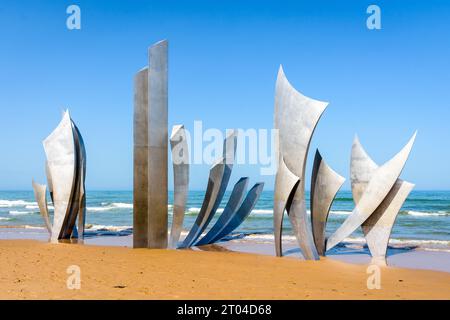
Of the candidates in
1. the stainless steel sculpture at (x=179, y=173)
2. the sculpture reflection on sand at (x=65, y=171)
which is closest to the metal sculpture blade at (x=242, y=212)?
the stainless steel sculpture at (x=179, y=173)

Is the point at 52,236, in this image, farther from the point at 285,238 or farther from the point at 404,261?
the point at 404,261

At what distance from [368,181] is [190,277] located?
4023 millimetres

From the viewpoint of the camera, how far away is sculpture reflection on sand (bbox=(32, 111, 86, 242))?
9.42 m

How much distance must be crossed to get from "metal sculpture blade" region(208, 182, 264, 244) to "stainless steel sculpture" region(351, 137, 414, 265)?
2.42m

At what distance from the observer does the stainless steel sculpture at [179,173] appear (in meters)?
8.82

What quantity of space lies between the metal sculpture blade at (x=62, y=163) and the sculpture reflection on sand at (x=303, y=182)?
451cm

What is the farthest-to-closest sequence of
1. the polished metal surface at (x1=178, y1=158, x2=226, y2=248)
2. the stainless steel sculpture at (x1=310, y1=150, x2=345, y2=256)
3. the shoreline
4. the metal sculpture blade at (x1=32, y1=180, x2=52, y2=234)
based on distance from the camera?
the metal sculpture blade at (x1=32, y1=180, x2=52, y2=234) < the polished metal surface at (x1=178, y1=158, x2=226, y2=248) < the shoreline < the stainless steel sculpture at (x1=310, y1=150, x2=345, y2=256)

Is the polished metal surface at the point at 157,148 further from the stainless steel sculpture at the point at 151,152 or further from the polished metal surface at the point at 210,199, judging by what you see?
the polished metal surface at the point at 210,199

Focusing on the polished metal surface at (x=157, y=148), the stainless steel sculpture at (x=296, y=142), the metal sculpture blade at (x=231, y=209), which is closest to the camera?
the stainless steel sculpture at (x=296, y=142)

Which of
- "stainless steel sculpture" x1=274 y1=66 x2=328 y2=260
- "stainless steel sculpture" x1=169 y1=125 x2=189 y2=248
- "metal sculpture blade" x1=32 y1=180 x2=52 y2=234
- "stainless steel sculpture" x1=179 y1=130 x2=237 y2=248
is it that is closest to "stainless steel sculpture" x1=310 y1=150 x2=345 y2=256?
"stainless steel sculpture" x1=274 y1=66 x2=328 y2=260

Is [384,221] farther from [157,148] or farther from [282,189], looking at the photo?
[157,148]

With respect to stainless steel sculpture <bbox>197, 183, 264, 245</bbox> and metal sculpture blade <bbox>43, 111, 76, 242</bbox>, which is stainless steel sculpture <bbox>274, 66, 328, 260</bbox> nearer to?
stainless steel sculpture <bbox>197, 183, 264, 245</bbox>

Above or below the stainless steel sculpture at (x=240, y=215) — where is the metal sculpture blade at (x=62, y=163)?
above

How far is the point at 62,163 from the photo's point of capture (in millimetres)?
9477
